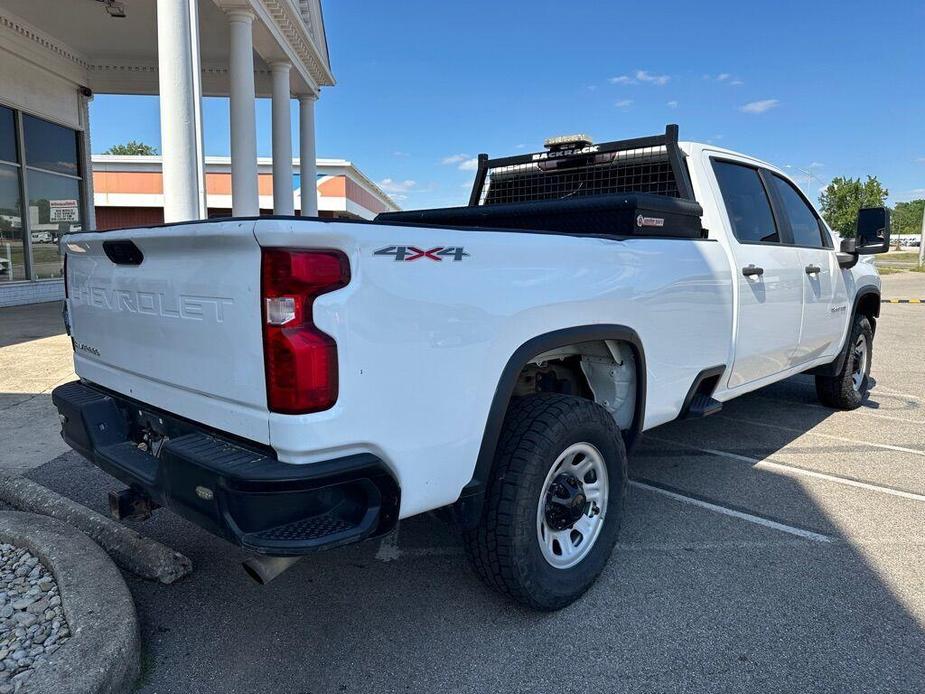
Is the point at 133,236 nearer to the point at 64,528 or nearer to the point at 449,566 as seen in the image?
the point at 64,528

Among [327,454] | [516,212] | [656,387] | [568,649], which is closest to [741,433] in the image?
[656,387]

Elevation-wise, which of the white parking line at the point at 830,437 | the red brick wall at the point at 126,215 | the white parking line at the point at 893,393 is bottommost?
the white parking line at the point at 830,437

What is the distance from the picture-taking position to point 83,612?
2449mm

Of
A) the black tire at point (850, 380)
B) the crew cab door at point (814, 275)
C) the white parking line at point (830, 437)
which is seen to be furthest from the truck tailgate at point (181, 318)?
the black tire at point (850, 380)

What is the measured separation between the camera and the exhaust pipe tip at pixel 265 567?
212 cm

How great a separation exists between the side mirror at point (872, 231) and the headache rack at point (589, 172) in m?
2.05

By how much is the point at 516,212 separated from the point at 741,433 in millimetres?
2892

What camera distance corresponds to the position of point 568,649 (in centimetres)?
254

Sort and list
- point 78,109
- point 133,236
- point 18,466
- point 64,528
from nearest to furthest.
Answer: point 133,236
point 64,528
point 18,466
point 78,109

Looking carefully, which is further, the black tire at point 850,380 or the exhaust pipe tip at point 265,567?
the black tire at point 850,380

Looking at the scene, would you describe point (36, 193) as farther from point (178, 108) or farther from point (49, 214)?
point (178, 108)

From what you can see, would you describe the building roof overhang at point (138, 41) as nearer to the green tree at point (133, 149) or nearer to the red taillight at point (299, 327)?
the red taillight at point (299, 327)

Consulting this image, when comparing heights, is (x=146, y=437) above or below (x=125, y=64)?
below

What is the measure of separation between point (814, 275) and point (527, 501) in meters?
3.38
